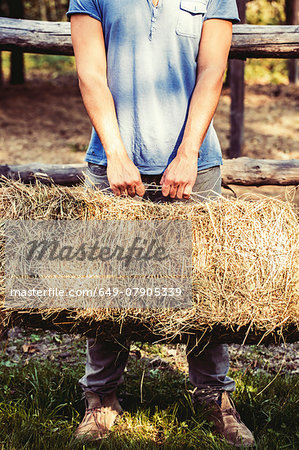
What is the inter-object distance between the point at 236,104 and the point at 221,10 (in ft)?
13.5

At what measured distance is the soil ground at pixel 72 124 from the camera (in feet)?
23.0

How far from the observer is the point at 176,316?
188 cm

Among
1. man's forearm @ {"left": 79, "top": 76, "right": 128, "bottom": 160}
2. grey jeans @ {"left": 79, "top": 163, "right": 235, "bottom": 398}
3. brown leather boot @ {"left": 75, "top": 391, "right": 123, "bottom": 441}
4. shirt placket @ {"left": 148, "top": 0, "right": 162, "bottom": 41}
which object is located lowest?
brown leather boot @ {"left": 75, "top": 391, "right": 123, "bottom": 441}

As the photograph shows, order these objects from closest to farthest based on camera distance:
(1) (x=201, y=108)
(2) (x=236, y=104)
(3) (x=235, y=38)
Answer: (1) (x=201, y=108), (3) (x=235, y=38), (2) (x=236, y=104)

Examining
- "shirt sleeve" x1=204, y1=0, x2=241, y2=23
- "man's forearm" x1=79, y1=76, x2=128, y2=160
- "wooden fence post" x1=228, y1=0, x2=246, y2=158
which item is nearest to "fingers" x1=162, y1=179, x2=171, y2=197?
"man's forearm" x1=79, y1=76, x2=128, y2=160

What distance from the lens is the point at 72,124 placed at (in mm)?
8562

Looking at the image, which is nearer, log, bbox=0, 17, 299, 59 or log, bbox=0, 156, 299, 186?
log, bbox=0, 17, 299, 59

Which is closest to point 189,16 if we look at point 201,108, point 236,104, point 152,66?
point 152,66

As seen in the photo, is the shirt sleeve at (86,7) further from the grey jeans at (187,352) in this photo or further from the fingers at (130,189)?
the fingers at (130,189)

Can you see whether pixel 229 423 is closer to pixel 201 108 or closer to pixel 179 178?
pixel 179 178

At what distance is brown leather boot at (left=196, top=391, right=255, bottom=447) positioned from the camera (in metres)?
2.38

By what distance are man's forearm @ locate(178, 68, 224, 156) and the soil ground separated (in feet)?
11.4

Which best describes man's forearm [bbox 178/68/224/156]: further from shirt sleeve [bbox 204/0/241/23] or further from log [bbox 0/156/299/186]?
log [bbox 0/156/299/186]

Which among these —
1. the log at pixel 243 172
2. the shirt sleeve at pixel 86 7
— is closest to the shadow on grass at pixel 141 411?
the log at pixel 243 172
